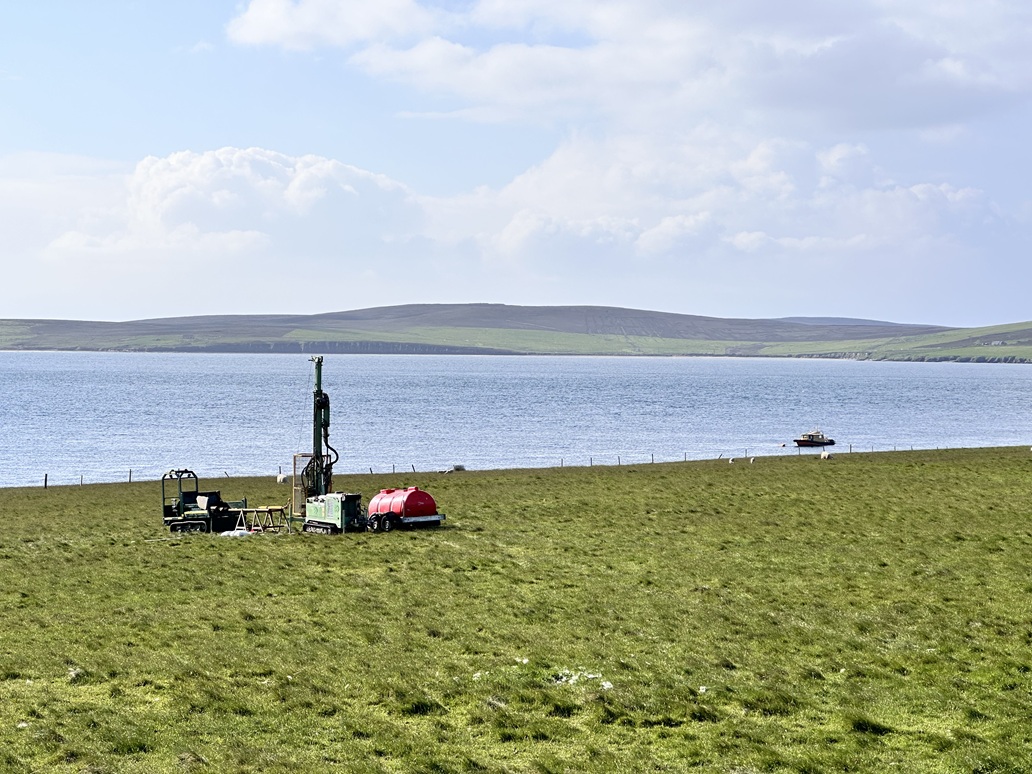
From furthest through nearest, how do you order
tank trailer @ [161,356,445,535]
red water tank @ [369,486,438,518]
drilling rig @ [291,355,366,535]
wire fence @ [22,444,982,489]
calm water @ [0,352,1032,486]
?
calm water @ [0,352,1032,486] → wire fence @ [22,444,982,489] → red water tank @ [369,486,438,518] → tank trailer @ [161,356,445,535] → drilling rig @ [291,355,366,535]

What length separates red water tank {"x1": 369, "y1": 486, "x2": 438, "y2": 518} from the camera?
4453cm

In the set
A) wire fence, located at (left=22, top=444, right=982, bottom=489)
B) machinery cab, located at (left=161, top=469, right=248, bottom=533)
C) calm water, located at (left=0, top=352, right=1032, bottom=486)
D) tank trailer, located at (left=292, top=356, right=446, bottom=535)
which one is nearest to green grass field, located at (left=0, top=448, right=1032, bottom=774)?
tank trailer, located at (left=292, top=356, right=446, bottom=535)

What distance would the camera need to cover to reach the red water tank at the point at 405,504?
1753 inches

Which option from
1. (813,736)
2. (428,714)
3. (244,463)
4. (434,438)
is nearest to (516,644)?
(428,714)

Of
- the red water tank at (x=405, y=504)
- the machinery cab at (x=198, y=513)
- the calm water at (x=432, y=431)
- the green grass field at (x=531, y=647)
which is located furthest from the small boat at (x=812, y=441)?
the machinery cab at (x=198, y=513)

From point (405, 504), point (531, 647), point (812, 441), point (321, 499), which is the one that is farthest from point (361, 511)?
point (812, 441)

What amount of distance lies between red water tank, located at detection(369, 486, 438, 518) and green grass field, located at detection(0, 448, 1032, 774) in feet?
3.13

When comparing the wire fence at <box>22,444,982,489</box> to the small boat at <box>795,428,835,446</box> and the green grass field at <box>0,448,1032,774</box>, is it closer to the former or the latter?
the small boat at <box>795,428,835,446</box>

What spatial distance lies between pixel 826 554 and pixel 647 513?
530 inches

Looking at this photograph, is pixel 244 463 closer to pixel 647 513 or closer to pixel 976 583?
pixel 647 513

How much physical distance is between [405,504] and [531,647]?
2109 cm

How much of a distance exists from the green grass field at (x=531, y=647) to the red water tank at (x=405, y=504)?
0.95 m

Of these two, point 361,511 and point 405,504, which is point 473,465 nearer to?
point 361,511

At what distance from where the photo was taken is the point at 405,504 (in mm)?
44469
